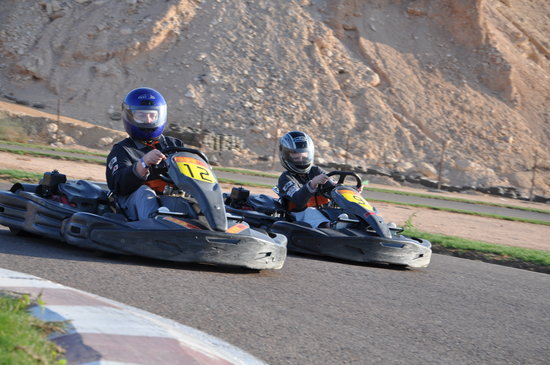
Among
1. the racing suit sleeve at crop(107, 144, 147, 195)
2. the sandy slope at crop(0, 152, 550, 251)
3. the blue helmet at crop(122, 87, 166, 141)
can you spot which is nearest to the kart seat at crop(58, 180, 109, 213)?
the racing suit sleeve at crop(107, 144, 147, 195)

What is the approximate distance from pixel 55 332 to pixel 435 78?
3126 cm

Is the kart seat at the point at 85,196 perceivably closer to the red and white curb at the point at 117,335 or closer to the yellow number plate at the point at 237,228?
the yellow number plate at the point at 237,228

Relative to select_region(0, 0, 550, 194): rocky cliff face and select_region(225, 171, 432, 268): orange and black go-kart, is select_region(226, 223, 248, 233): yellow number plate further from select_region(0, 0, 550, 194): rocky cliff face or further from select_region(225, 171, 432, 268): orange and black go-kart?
select_region(0, 0, 550, 194): rocky cliff face

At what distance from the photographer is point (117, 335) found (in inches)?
118

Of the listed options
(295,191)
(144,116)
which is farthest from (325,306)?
(295,191)

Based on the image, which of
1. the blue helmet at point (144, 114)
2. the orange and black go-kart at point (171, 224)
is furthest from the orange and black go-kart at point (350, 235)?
the blue helmet at point (144, 114)

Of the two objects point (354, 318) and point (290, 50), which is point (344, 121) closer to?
point (290, 50)

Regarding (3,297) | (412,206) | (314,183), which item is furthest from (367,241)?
(412,206)

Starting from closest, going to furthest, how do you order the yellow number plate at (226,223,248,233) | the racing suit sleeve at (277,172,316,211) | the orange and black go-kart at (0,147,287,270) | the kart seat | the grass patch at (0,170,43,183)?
1. the orange and black go-kart at (0,147,287,270)
2. the yellow number plate at (226,223,248,233)
3. the kart seat
4. the racing suit sleeve at (277,172,316,211)
5. the grass patch at (0,170,43,183)

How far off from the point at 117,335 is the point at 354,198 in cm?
429

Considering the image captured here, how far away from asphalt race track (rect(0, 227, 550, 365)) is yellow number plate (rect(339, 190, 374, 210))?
0.68m

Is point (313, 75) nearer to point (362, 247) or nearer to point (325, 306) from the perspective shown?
point (362, 247)

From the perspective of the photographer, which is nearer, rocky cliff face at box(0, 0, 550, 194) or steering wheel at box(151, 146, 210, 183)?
steering wheel at box(151, 146, 210, 183)

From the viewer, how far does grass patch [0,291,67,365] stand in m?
2.44
